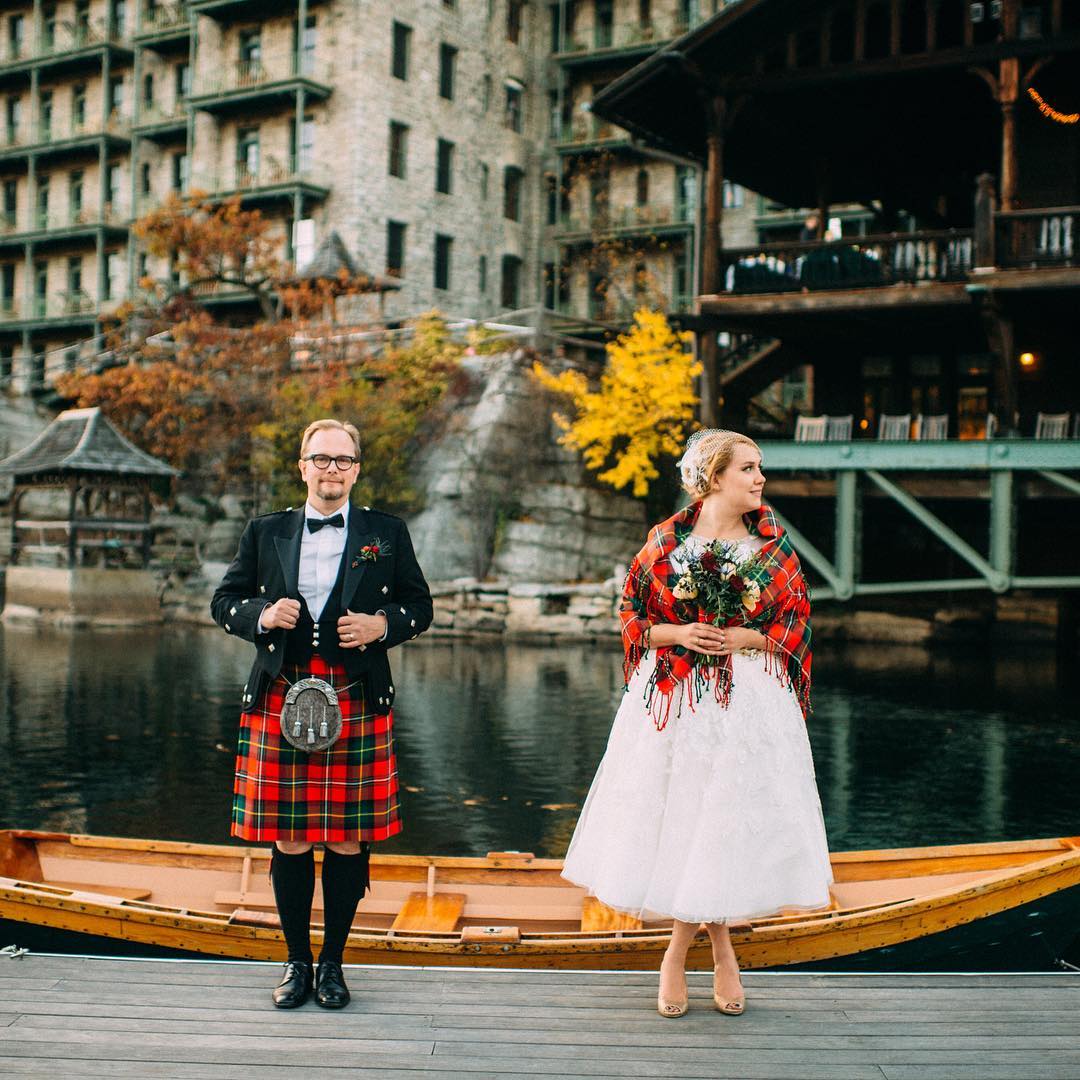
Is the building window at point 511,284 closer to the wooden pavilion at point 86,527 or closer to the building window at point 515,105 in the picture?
the building window at point 515,105

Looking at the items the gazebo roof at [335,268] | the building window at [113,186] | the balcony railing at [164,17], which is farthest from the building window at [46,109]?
the gazebo roof at [335,268]

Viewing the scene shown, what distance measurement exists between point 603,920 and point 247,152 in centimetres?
3865

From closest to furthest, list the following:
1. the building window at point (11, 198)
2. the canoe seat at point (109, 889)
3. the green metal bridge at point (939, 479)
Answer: the canoe seat at point (109, 889) → the green metal bridge at point (939, 479) → the building window at point (11, 198)

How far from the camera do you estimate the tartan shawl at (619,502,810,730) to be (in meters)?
4.90

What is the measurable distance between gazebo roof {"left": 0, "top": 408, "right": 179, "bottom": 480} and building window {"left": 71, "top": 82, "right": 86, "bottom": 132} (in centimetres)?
1752

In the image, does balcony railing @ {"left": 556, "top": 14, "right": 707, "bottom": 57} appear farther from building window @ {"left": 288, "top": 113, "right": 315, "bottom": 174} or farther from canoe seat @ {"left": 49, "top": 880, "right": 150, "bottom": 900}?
canoe seat @ {"left": 49, "top": 880, "right": 150, "bottom": 900}

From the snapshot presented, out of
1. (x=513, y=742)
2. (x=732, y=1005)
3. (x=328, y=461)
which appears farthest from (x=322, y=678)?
(x=513, y=742)

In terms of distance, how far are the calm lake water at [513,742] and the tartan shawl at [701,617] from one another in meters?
6.98

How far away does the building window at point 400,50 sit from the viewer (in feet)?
132

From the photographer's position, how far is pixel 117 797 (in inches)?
531

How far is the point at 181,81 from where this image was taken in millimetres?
44000

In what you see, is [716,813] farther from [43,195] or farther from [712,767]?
[43,195]

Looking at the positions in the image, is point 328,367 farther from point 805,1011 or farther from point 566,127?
point 805,1011

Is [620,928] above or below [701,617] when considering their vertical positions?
below
